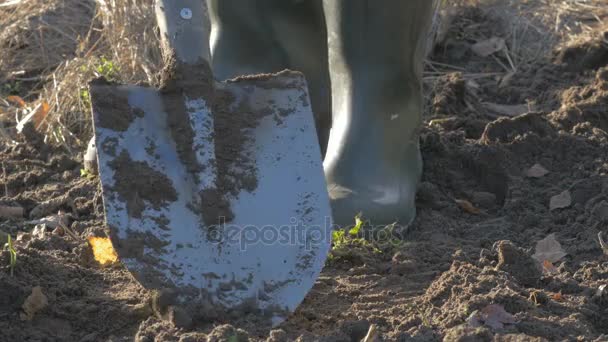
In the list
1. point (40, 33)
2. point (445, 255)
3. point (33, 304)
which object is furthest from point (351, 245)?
point (40, 33)

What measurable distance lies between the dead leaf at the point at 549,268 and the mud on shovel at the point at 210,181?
0.54 metres

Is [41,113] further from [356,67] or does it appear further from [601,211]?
[601,211]

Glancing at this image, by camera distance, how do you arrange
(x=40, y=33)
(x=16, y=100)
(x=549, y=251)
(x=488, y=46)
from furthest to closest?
(x=488, y=46), (x=40, y=33), (x=16, y=100), (x=549, y=251)

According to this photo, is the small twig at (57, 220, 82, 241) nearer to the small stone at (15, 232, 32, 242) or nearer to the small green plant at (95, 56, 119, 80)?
the small stone at (15, 232, 32, 242)

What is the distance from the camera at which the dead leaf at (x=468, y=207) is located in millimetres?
2797

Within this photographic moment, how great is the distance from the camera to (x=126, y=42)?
358 centimetres

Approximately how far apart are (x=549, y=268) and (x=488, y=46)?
6.35 feet

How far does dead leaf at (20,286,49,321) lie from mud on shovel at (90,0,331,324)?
0.19 metres

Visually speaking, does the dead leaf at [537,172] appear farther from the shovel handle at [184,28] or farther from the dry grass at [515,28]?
the shovel handle at [184,28]

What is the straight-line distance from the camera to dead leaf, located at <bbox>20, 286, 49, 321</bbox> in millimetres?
2064

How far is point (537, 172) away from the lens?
9.70ft

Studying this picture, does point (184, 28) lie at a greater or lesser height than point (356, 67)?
greater

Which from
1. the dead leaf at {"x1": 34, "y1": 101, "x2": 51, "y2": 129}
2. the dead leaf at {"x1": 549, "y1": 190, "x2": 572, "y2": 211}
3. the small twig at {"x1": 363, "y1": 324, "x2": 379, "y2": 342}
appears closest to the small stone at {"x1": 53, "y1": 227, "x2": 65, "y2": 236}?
the dead leaf at {"x1": 34, "y1": 101, "x2": 51, "y2": 129}

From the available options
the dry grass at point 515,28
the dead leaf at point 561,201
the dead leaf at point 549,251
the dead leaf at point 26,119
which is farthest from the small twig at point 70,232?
the dry grass at point 515,28
